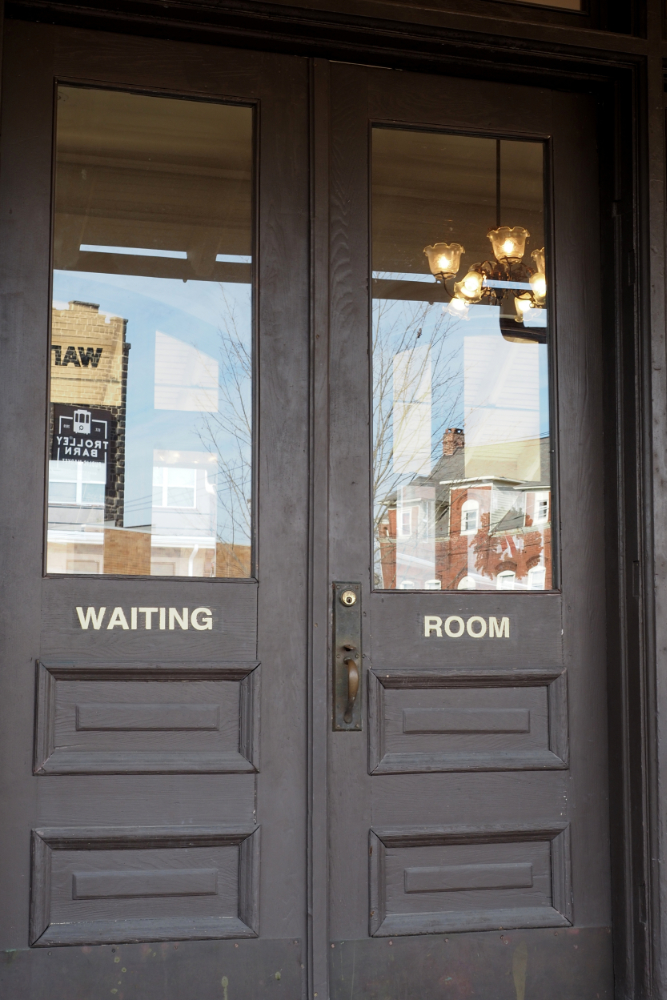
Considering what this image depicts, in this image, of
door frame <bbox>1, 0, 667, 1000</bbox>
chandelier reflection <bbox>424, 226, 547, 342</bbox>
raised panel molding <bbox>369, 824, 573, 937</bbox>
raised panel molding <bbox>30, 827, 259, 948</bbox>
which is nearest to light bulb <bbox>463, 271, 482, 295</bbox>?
chandelier reflection <bbox>424, 226, 547, 342</bbox>

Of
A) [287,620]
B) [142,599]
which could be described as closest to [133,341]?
[142,599]

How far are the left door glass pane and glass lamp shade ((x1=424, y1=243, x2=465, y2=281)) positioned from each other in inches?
22.0

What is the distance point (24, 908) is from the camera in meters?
2.61

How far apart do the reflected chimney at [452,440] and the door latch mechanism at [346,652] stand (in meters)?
0.50

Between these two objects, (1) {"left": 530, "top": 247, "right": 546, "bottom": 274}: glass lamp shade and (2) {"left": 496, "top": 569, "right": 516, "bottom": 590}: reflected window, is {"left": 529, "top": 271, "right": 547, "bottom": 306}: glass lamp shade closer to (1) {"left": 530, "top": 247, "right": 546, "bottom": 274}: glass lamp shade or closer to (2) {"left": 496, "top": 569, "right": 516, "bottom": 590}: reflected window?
(1) {"left": 530, "top": 247, "right": 546, "bottom": 274}: glass lamp shade

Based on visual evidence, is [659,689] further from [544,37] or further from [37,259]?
[37,259]

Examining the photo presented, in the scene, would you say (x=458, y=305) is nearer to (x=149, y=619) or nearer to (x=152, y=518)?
(x=152, y=518)

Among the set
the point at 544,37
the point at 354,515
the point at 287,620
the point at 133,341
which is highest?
the point at 544,37

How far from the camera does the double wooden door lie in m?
2.69

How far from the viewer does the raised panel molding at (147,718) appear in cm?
266

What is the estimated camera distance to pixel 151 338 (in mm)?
2838

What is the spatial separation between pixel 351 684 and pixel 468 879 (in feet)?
2.24

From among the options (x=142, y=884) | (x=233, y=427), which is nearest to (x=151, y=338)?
(x=233, y=427)

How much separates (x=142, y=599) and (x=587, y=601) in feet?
4.32
